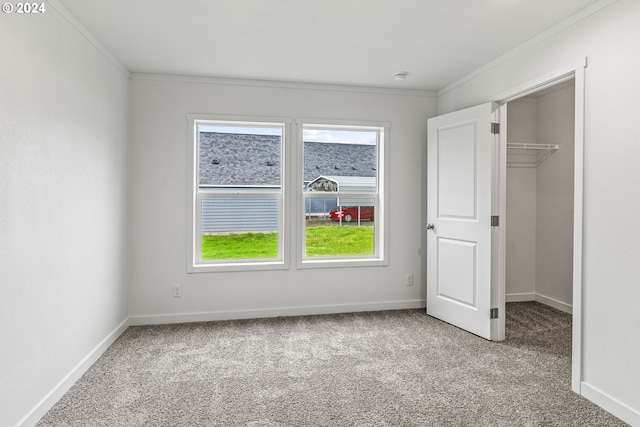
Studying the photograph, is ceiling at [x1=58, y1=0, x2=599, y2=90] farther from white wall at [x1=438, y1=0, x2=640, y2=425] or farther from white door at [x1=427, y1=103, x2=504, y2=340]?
white door at [x1=427, y1=103, x2=504, y2=340]

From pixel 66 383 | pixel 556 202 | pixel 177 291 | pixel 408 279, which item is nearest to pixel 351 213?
pixel 408 279

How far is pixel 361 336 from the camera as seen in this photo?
11.1ft

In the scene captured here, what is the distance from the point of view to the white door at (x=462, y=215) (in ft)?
10.8

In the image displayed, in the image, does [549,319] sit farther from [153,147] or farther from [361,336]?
[153,147]

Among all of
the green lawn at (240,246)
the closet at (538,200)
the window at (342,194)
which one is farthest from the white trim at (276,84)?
the green lawn at (240,246)

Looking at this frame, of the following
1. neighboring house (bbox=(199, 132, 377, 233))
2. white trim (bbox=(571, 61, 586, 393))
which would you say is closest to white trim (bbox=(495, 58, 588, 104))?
white trim (bbox=(571, 61, 586, 393))

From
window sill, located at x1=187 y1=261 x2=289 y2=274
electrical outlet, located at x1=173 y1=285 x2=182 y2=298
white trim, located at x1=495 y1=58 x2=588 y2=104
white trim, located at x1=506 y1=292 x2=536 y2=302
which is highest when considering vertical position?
white trim, located at x1=495 y1=58 x2=588 y2=104

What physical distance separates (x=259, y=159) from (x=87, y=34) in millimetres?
1799

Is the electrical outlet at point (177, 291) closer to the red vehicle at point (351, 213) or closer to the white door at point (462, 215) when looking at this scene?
the red vehicle at point (351, 213)

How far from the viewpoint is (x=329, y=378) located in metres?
2.59

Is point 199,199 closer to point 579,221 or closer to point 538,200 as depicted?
point 579,221

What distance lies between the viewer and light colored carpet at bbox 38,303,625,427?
2125 millimetres

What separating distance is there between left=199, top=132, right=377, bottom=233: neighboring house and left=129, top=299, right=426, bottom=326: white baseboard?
0.85 metres

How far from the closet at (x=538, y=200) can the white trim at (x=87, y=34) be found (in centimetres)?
411
